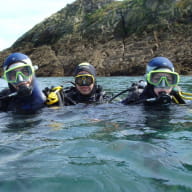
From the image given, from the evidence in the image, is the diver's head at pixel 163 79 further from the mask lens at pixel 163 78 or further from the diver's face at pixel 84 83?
the diver's face at pixel 84 83

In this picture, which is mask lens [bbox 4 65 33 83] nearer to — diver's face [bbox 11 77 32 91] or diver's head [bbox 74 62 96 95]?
diver's face [bbox 11 77 32 91]

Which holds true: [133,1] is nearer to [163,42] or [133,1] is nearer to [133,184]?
[163,42]

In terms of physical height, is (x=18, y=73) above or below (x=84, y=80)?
above

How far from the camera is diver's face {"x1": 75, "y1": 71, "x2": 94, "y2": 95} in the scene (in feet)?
19.8

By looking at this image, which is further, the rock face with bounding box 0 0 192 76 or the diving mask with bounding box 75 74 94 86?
the rock face with bounding box 0 0 192 76

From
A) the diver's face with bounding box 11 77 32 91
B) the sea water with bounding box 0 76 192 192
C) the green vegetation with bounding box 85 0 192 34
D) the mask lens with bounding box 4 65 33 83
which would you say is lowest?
the sea water with bounding box 0 76 192 192

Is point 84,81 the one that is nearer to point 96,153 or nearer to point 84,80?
point 84,80

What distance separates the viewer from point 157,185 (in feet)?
6.77

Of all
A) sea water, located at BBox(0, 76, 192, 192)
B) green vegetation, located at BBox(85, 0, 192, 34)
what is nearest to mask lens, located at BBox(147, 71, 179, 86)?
sea water, located at BBox(0, 76, 192, 192)

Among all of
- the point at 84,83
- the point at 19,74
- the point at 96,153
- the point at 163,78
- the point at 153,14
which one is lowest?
the point at 96,153

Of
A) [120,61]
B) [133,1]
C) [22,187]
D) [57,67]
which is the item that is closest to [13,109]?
[22,187]

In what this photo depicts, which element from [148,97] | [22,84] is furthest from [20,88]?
[148,97]

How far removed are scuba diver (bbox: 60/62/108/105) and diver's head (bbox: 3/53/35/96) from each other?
1.18 m

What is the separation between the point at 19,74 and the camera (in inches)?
189
